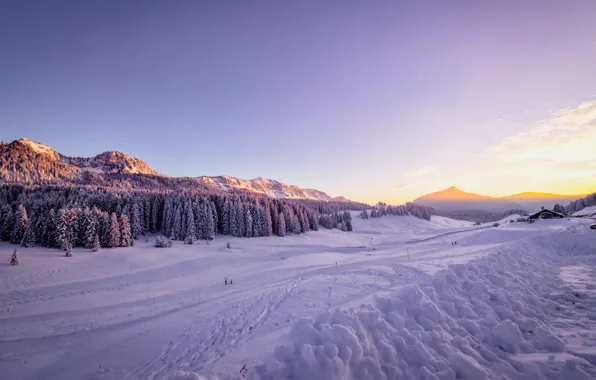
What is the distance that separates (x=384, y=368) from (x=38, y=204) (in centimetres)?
7750

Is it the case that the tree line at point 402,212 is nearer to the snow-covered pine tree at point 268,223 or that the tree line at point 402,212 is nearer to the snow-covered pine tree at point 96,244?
the snow-covered pine tree at point 268,223

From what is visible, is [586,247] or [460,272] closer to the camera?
[460,272]

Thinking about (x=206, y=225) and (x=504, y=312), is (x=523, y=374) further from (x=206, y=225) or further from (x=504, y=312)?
(x=206, y=225)

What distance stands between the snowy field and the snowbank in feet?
0.08

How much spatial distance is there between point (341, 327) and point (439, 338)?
2303 mm

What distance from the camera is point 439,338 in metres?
5.26

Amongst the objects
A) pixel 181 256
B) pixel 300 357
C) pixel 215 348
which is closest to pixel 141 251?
pixel 181 256

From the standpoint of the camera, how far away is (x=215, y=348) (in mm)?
8094

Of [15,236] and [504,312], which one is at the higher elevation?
[15,236]

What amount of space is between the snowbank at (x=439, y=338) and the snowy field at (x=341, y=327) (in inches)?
1.0

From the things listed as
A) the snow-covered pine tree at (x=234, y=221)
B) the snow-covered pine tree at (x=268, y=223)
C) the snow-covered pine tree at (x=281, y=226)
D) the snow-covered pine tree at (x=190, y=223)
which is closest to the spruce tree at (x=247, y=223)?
the snow-covered pine tree at (x=234, y=221)

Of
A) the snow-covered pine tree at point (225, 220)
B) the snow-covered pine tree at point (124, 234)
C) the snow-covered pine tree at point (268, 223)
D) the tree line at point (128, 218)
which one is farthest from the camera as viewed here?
the snow-covered pine tree at point (268, 223)

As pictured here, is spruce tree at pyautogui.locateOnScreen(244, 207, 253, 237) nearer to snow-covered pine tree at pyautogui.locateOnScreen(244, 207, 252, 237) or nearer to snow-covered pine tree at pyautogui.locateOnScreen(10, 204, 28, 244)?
A: snow-covered pine tree at pyautogui.locateOnScreen(244, 207, 252, 237)

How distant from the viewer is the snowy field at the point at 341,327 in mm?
4582
